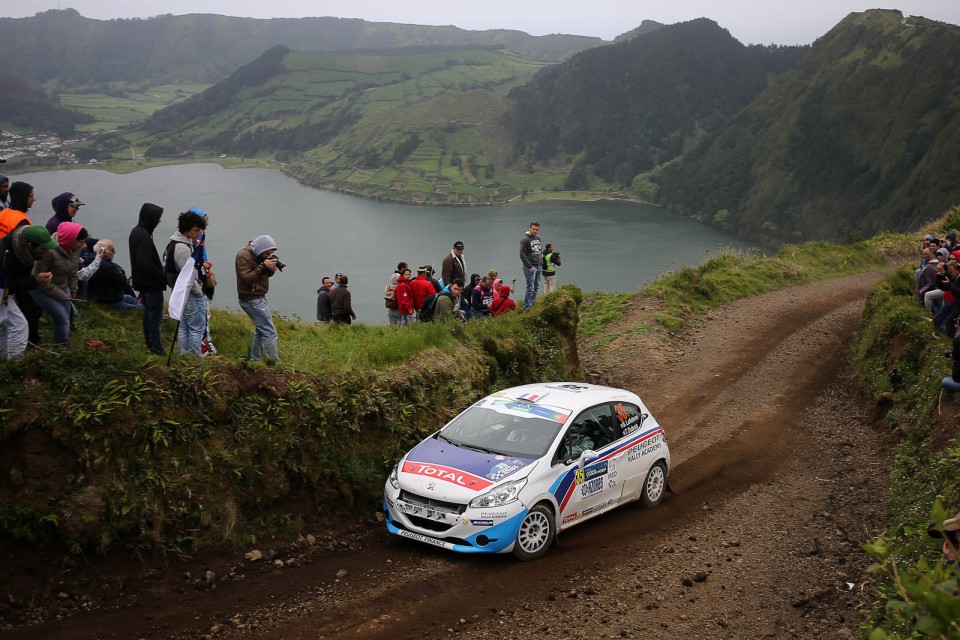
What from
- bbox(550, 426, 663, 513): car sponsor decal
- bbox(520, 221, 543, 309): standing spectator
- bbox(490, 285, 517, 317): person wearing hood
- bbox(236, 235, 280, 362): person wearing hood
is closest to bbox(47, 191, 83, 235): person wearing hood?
bbox(236, 235, 280, 362): person wearing hood

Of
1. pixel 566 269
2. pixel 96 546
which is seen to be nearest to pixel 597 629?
pixel 96 546

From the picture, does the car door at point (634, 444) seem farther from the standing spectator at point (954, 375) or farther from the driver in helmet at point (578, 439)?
the standing spectator at point (954, 375)

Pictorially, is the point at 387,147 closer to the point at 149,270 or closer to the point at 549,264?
the point at 549,264

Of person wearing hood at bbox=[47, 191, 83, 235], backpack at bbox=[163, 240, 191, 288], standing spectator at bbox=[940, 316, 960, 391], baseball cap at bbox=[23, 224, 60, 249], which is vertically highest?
person wearing hood at bbox=[47, 191, 83, 235]

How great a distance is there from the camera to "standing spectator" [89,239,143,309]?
1141 cm

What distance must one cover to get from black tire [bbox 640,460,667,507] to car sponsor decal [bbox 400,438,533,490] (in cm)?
224

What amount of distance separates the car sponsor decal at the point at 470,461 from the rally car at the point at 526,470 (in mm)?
11

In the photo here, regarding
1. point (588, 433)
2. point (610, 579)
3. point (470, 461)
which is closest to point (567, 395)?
point (588, 433)

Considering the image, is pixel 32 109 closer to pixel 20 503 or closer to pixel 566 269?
pixel 566 269

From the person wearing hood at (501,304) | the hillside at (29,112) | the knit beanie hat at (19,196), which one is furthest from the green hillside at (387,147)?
the knit beanie hat at (19,196)

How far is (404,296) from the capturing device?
15.4 metres

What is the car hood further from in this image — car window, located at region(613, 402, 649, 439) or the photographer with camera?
the photographer with camera

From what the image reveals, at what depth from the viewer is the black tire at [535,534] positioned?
8523mm

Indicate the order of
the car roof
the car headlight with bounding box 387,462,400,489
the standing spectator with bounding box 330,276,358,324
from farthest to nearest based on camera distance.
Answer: the standing spectator with bounding box 330,276,358,324 < the car roof < the car headlight with bounding box 387,462,400,489
